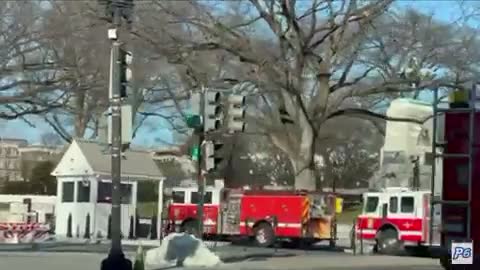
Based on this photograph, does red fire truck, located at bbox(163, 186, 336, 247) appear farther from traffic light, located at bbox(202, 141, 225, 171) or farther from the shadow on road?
traffic light, located at bbox(202, 141, 225, 171)

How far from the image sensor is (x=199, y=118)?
20672 millimetres

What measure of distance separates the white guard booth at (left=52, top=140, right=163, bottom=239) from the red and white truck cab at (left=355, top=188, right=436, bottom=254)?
8262 mm

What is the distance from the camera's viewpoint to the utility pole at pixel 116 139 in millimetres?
18186

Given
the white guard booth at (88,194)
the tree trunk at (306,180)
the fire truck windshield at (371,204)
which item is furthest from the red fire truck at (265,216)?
the white guard booth at (88,194)

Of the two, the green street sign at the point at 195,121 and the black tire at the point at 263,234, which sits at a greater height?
the green street sign at the point at 195,121

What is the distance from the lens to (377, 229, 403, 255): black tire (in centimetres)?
3616

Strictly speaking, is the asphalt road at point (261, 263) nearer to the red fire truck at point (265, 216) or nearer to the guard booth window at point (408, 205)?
the guard booth window at point (408, 205)

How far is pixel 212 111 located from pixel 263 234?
1812 cm

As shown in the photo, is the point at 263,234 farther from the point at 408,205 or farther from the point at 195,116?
the point at 195,116

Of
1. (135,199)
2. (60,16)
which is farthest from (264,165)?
(60,16)

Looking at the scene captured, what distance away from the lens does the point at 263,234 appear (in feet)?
125

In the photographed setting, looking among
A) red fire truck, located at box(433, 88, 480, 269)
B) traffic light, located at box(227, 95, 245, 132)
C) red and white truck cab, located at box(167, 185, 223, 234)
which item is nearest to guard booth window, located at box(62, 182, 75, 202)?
red and white truck cab, located at box(167, 185, 223, 234)

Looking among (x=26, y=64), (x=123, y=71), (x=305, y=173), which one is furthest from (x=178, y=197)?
(x=123, y=71)

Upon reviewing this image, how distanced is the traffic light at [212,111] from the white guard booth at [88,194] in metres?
16.9
